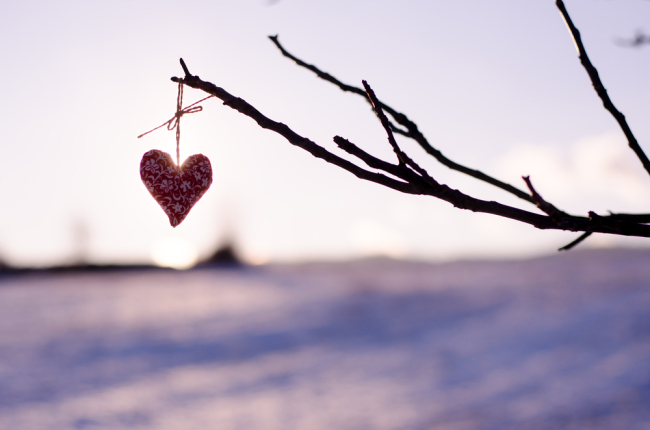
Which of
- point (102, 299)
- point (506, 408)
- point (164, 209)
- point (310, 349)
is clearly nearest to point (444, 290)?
point (310, 349)

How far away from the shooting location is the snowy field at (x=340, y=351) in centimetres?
923

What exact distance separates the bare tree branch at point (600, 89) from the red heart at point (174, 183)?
94cm

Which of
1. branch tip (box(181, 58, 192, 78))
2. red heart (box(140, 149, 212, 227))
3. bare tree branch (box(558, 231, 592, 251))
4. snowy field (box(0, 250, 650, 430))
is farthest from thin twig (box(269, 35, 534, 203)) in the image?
snowy field (box(0, 250, 650, 430))

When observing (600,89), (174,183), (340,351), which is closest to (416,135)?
(600,89)

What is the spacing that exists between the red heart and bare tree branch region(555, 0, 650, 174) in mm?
941

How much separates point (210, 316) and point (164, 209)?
16475 millimetres

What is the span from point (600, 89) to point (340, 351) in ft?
43.0

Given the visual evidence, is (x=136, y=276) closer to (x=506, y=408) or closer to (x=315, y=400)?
(x=315, y=400)

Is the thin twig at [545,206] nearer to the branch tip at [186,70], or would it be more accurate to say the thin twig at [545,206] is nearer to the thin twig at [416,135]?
the thin twig at [416,135]

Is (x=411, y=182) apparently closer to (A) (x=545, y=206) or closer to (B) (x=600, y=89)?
(A) (x=545, y=206)

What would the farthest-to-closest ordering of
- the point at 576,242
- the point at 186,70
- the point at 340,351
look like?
the point at 340,351, the point at 576,242, the point at 186,70

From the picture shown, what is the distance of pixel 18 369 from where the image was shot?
39.1ft

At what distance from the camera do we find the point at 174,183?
139cm

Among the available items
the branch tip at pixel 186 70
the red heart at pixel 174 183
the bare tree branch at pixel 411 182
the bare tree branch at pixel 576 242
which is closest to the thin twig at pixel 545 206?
the bare tree branch at pixel 411 182
